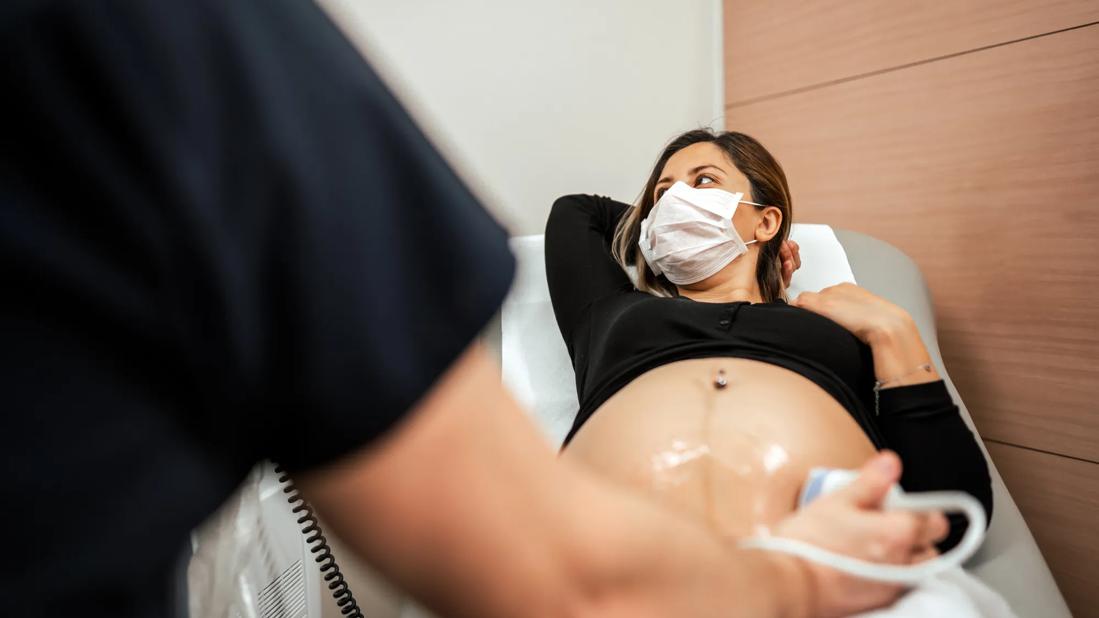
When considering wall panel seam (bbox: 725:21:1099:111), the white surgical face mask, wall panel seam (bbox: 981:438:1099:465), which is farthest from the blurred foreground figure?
wall panel seam (bbox: 725:21:1099:111)

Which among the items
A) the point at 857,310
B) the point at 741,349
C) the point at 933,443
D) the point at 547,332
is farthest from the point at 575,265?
the point at 933,443

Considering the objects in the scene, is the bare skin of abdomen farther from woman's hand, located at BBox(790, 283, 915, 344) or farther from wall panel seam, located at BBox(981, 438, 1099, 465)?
wall panel seam, located at BBox(981, 438, 1099, 465)

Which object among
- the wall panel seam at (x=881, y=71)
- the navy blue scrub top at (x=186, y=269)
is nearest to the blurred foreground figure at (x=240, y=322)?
the navy blue scrub top at (x=186, y=269)

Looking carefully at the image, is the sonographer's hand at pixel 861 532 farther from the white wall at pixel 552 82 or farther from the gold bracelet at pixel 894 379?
the white wall at pixel 552 82

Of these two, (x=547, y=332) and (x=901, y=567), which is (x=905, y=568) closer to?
(x=901, y=567)

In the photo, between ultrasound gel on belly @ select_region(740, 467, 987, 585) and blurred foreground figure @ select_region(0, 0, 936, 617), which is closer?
blurred foreground figure @ select_region(0, 0, 936, 617)

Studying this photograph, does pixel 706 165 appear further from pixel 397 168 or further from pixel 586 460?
pixel 397 168

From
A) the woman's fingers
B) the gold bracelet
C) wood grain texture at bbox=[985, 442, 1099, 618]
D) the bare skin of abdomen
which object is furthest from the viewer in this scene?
wood grain texture at bbox=[985, 442, 1099, 618]

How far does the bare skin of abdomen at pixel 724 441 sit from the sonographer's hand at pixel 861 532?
191 mm

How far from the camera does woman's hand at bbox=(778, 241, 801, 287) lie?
4.77ft

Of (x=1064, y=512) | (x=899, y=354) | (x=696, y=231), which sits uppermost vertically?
(x=696, y=231)

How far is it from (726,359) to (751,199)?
1.66 ft

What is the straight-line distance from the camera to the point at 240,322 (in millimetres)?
221

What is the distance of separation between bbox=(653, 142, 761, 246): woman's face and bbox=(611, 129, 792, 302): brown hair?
0.02 m
